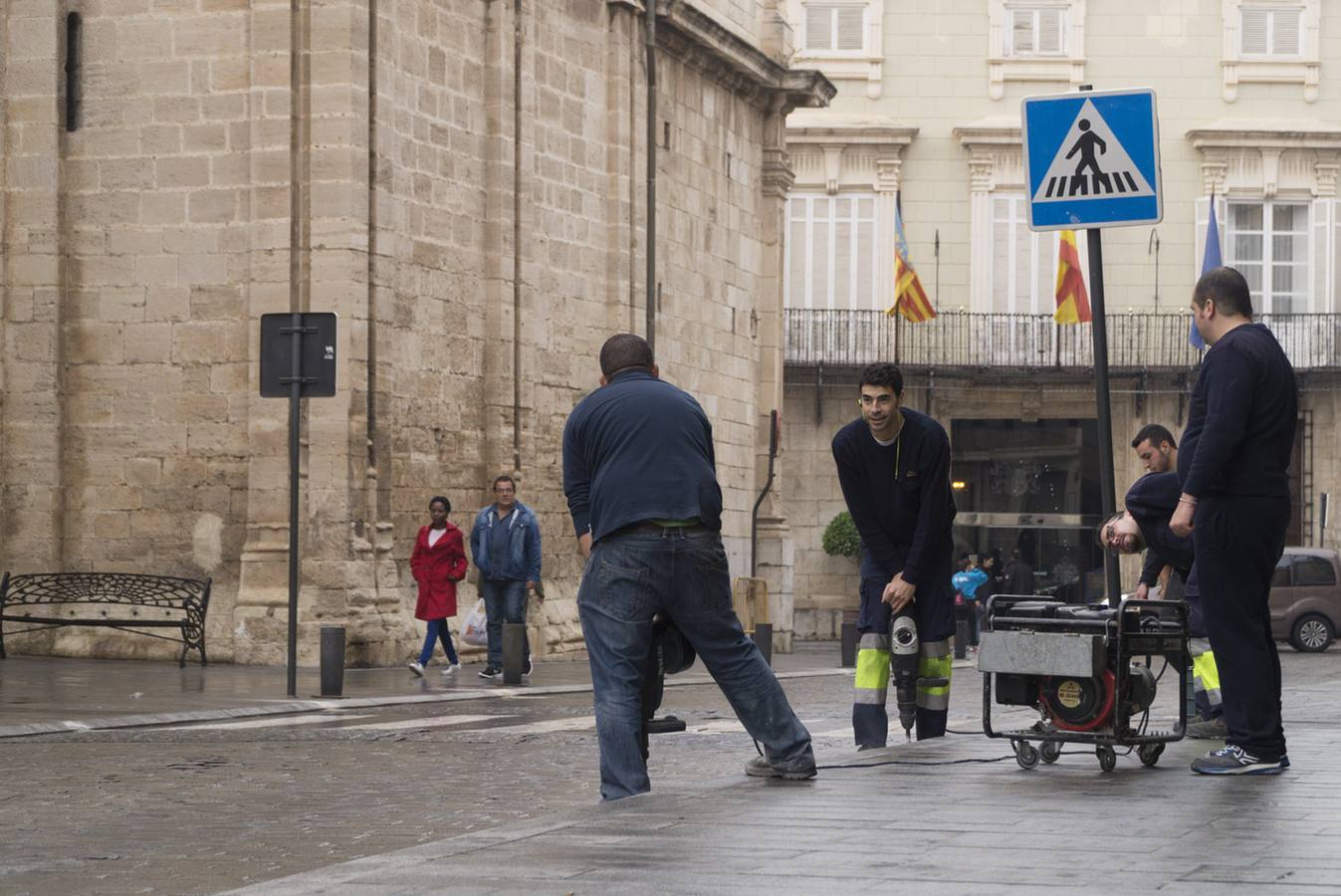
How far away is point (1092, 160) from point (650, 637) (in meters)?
2.89

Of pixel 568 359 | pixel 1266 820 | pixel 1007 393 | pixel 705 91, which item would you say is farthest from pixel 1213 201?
pixel 1266 820

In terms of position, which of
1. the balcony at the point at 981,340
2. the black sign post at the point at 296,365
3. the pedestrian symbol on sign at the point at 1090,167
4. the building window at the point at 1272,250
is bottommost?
the black sign post at the point at 296,365

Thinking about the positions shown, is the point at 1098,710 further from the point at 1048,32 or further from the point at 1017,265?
the point at 1048,32

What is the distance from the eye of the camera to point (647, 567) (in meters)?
8.12

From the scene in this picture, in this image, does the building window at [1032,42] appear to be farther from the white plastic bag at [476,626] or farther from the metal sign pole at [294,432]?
the metal sign pole at [294,432]

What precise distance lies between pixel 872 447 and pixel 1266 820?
137 inches

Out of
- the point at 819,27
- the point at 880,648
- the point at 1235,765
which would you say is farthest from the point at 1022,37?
the point at 1235,765

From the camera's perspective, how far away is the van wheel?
35.0 m

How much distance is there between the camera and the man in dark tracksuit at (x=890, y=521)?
984cm

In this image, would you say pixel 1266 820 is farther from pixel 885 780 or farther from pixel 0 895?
pixel 0 895

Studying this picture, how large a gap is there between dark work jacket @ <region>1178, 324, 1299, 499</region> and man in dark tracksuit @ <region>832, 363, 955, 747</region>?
5.08 ft

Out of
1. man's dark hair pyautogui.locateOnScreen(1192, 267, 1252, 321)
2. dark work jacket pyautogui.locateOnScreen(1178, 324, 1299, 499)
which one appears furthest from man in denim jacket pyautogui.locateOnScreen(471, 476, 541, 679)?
dark work jacket pyautogui.locateOnScreen(1178, 324, 1299, 499)

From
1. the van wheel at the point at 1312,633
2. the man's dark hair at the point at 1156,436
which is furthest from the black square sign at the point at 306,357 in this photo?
the van wheel at the point at 1312,633

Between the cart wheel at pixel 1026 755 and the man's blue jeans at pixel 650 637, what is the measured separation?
89cm
